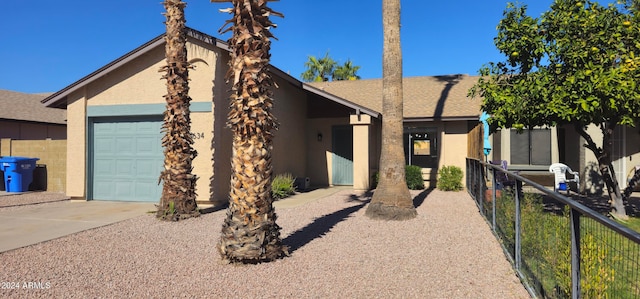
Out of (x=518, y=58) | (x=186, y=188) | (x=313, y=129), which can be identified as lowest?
(x=186, y=188)

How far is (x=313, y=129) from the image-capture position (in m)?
16.9

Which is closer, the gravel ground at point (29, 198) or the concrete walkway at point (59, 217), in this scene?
the concrete walkway at point (59, 217)

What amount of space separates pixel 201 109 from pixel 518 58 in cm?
825

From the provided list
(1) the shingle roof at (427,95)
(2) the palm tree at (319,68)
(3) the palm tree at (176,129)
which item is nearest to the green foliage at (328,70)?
(2) the palm tree at (319,68)

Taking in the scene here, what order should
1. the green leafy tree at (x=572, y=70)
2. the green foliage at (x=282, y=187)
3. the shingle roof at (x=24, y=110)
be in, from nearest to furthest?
1. the green leafy tree at (x=572, y=70)
2. the green foliage at (x=282, y=187)
3. the shingle roof at (x=24, y=110)

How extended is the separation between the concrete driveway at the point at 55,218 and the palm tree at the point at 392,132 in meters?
6.06

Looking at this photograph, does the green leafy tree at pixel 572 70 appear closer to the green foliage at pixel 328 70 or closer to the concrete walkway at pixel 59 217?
the concrete walkway at pixel 59 217

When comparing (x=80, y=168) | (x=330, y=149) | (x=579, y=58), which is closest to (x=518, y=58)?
(x=579, y=58)

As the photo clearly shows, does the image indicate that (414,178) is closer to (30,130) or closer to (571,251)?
(571,251)

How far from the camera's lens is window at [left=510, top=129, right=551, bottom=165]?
16.2 meters

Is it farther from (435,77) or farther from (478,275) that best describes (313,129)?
(478,275)

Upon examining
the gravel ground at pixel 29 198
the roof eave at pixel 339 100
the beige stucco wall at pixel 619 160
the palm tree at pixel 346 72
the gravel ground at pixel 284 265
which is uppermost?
the palm tree at pixel 346 72

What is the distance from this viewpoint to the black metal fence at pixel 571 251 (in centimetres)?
287

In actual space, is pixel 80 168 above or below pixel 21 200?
above
